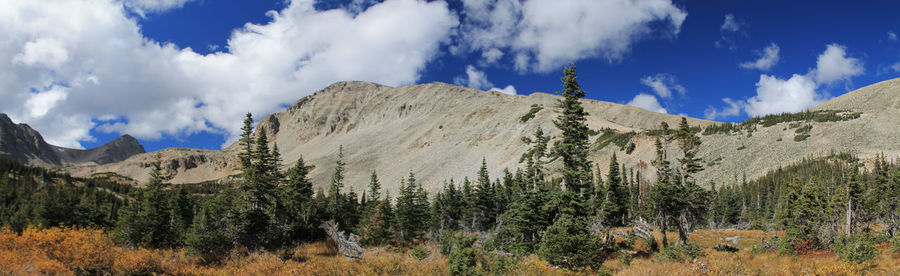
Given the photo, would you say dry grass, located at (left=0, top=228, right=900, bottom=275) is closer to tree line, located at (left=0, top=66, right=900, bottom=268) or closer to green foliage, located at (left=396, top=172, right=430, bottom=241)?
tree line, located at (left=0, top=66, right=900, bottom=268)

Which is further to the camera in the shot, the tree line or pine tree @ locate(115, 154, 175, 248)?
pine tree @ locate(115, 154, 175, 248)

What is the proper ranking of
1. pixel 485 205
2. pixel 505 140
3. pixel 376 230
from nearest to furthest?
pixel 376 230 < pixel 485 205 < pixel 505 140

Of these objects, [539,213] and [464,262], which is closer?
[464,262]

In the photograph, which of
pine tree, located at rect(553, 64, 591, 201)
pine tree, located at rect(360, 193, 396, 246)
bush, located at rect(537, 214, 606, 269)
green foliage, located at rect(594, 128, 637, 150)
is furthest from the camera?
green foliage, located at rect(594, 128, 637, 150)

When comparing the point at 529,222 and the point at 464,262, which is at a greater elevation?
the point at 529,222

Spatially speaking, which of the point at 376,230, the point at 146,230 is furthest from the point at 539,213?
the point at 146,230

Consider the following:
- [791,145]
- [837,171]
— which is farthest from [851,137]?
[837,171]

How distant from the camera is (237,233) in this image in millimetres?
23688

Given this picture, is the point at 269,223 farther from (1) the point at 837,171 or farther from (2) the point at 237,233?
(1) the point at 837,171

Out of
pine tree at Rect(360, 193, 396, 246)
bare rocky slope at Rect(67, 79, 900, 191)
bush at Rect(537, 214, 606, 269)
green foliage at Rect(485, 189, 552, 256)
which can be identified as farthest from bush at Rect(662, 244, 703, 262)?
bare rocky slope at Rect(67, 79, 900, 191)

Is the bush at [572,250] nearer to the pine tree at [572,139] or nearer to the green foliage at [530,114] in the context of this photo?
the pine tree at [572,139]

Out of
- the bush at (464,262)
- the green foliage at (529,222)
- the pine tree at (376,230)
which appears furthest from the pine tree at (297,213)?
the bush at (464,262)

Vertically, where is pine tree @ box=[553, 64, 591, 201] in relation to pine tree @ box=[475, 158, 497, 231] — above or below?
above

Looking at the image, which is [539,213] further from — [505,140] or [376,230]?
[505,140]
